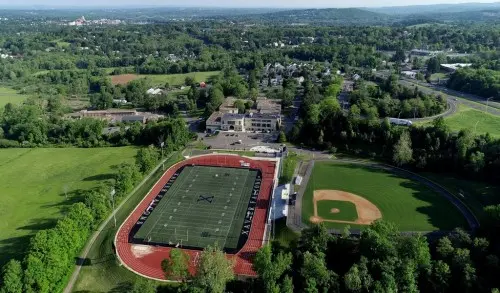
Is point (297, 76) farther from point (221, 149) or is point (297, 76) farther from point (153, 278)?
point (153, 278)

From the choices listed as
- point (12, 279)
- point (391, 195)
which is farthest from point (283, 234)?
point (12, 279)

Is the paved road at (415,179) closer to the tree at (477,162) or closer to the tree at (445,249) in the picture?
the tree at (477,162)

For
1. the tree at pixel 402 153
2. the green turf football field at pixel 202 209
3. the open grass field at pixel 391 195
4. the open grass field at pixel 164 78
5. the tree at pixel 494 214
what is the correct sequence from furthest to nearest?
the open grass field at pixel 164 78 < the tree at pixel 402 153 < the open grass field at pixel 391 195 < the green turf football field at pixel 202 209 < the tree at pixel 494 214

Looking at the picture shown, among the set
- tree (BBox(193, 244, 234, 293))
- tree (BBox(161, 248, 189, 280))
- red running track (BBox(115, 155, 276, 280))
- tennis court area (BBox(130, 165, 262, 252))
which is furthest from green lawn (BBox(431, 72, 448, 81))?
tree (BBox(161, 248, 189, 280))

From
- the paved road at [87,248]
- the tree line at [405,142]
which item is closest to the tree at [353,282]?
the paved road at [87,248]

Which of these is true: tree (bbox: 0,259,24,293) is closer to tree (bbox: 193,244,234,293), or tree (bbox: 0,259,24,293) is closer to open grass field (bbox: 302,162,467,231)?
tree (bbox: 193,244,234,293)
